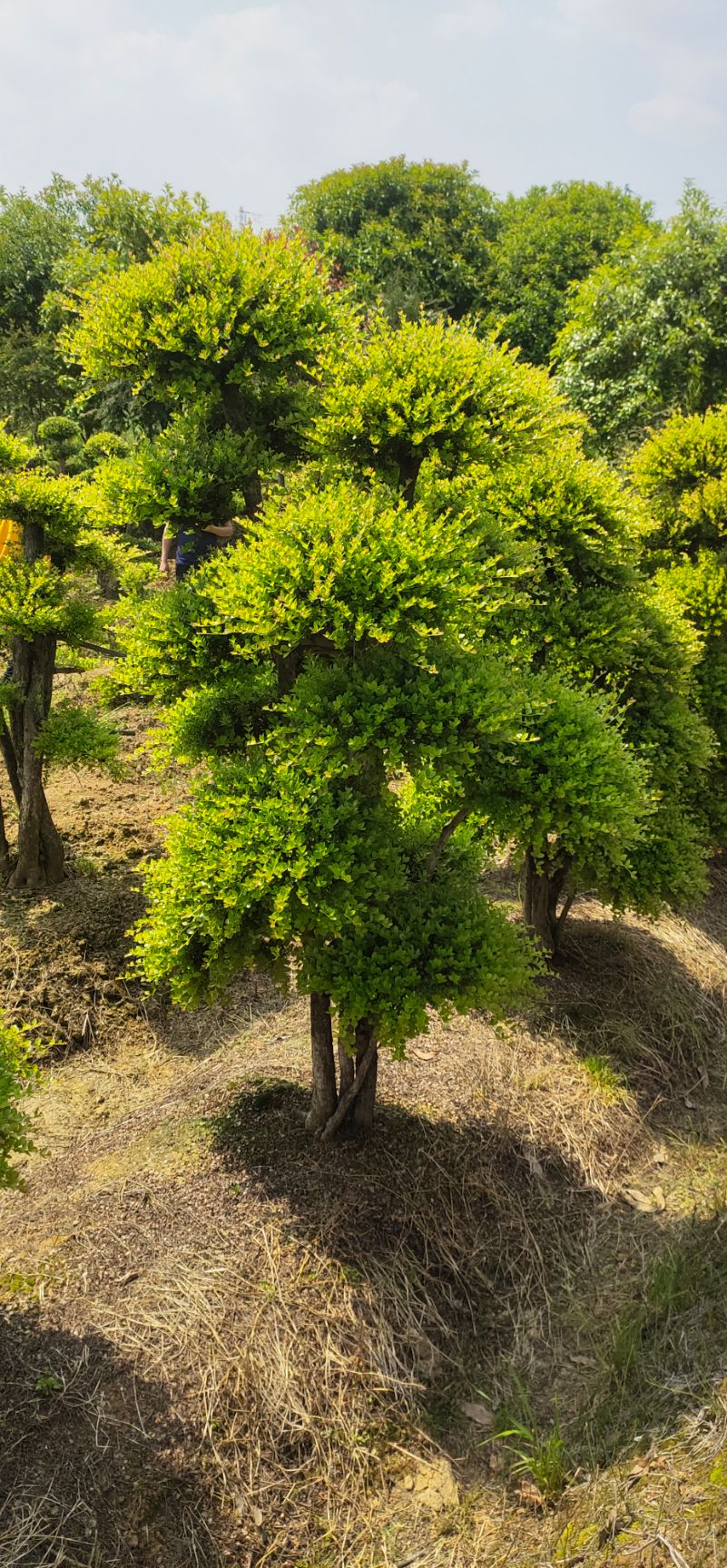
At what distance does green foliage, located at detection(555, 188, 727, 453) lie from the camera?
648 inches

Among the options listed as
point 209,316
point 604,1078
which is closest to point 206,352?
point 209,316

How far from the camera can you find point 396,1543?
4.67m

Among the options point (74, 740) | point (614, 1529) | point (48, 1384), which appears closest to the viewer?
point (614, 1529)

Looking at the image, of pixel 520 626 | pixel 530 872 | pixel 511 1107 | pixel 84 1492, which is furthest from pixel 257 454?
pixel 84 1492

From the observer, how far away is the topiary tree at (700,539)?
10672 millimetres

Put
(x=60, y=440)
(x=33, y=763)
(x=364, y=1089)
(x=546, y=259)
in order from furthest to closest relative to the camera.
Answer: (x=546, y=259)
(x=60, y=440)
(x=33, y=763)
(x=364, y=1089)

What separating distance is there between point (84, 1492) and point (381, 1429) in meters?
1.69

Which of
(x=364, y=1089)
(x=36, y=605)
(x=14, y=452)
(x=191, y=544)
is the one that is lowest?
(x=364, y=1089)

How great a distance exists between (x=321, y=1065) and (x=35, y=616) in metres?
5.07

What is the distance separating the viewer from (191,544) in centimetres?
962

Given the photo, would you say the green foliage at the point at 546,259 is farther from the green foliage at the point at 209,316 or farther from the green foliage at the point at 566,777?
the green foliage at the point at 566,777

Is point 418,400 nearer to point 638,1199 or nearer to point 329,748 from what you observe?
point 329,748

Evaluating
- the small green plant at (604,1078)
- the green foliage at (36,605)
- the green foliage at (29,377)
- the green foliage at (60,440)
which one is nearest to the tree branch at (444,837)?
the small green plant at (604,1078)

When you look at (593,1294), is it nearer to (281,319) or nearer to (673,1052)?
(673,1052)
